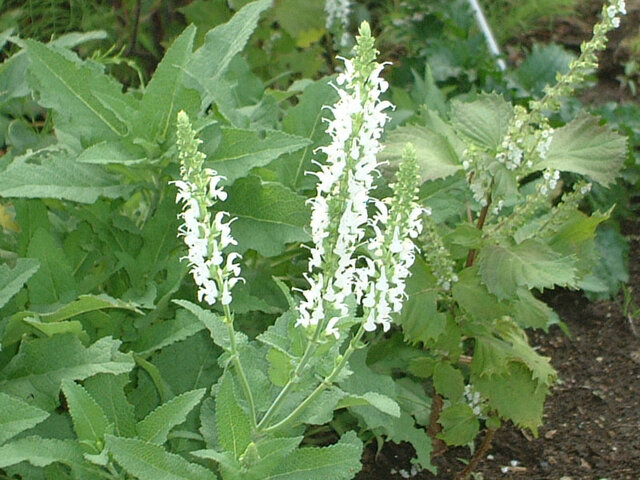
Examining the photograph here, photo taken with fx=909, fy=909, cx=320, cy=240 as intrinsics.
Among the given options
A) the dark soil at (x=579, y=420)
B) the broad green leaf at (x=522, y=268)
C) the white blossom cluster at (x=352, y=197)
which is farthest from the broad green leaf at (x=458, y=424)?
the white blossom cluster at (x=352, y=197)

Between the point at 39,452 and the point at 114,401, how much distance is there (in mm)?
186

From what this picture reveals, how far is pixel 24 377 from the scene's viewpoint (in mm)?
1777

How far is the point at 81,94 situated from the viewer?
6.41ft

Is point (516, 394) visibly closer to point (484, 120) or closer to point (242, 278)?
point (484, 120)

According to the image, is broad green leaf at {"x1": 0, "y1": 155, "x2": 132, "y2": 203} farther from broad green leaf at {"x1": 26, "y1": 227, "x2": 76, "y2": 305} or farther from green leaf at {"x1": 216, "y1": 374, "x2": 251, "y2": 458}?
green leaf at {"x1": 216, "y1": 374, "x2": 251, "y2": 458}

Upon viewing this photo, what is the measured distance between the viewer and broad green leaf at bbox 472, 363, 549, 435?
210 centimetres

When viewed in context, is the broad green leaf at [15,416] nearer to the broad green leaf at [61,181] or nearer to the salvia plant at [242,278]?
the salvia plant at [242,278]

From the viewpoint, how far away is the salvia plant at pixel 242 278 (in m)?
1.50

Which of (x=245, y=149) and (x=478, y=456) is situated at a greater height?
(x=245, y=149)

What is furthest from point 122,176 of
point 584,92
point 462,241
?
point 584,92

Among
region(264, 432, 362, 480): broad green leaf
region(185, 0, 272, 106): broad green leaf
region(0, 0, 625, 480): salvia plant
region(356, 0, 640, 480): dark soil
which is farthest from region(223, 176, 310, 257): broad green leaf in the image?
region(356, 0, 640, 480): dark soil

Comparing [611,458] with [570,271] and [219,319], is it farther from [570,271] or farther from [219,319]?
[219,319]

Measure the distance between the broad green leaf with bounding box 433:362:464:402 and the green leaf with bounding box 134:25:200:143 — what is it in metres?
0.83

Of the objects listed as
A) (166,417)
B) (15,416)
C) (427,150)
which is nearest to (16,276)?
(15,416)
